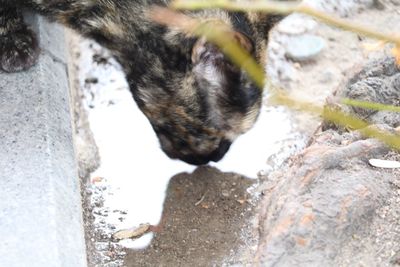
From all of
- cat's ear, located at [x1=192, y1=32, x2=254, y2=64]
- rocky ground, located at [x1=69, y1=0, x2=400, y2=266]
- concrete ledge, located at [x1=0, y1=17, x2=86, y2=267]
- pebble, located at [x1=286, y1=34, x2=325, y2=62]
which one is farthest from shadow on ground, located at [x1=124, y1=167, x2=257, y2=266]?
pebble, located at [x1=286, y1=34, x2=325, y2=62]

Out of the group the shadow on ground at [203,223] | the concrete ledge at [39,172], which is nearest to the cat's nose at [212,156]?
the shadow on ground at [203,223]

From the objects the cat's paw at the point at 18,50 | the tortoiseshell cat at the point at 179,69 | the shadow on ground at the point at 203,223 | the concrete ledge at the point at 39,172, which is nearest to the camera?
the concrete ledge at the point at 39,172

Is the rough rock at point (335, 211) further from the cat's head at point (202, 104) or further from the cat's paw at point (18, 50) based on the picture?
the cat's paw at point (18, 50)

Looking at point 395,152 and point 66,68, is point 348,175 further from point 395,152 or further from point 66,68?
point 66,68

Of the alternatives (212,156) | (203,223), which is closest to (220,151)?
(212,156)

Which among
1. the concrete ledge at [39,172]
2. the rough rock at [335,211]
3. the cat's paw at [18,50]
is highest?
the rough rock at [335,211]

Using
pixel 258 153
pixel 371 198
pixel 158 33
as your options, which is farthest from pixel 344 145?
pixel 258 153
